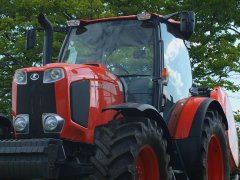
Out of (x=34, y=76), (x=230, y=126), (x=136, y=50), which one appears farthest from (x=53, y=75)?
(x=230, y=126)

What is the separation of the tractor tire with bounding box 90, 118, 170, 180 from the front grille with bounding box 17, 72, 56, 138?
587 millimetres

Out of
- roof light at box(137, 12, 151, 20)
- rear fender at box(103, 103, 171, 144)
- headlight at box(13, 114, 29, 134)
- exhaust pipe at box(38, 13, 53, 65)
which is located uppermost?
roof light at box(137, 12, 151, 20)

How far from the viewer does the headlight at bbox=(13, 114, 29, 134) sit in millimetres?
5148

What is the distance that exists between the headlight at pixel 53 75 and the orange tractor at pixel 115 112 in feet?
0.03

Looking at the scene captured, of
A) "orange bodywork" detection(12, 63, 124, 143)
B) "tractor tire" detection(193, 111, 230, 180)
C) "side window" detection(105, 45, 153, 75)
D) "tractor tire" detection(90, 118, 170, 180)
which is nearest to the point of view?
"tractor tire" detection(90, 118, 170, 180)

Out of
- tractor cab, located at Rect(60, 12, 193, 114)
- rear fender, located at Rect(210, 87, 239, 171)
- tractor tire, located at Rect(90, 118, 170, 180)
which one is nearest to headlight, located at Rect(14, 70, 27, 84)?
tractor tire, located at Rect(90, 118, 170, 180)

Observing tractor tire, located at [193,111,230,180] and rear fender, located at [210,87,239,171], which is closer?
tractor tire, located at [193,111,230,180]

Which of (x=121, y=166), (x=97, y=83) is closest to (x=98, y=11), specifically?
(x=97, y=83)

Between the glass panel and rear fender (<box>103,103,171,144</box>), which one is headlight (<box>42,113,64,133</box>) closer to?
rear fender (<box>103,103,171,144</box>)

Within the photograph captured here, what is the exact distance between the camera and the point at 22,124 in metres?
5.16

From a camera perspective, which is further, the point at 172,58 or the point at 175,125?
the point at 172,58

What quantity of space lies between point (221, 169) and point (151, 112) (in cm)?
224

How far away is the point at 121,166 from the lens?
15.1 feet

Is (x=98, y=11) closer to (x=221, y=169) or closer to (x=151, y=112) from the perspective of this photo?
(x=221, y=169)
